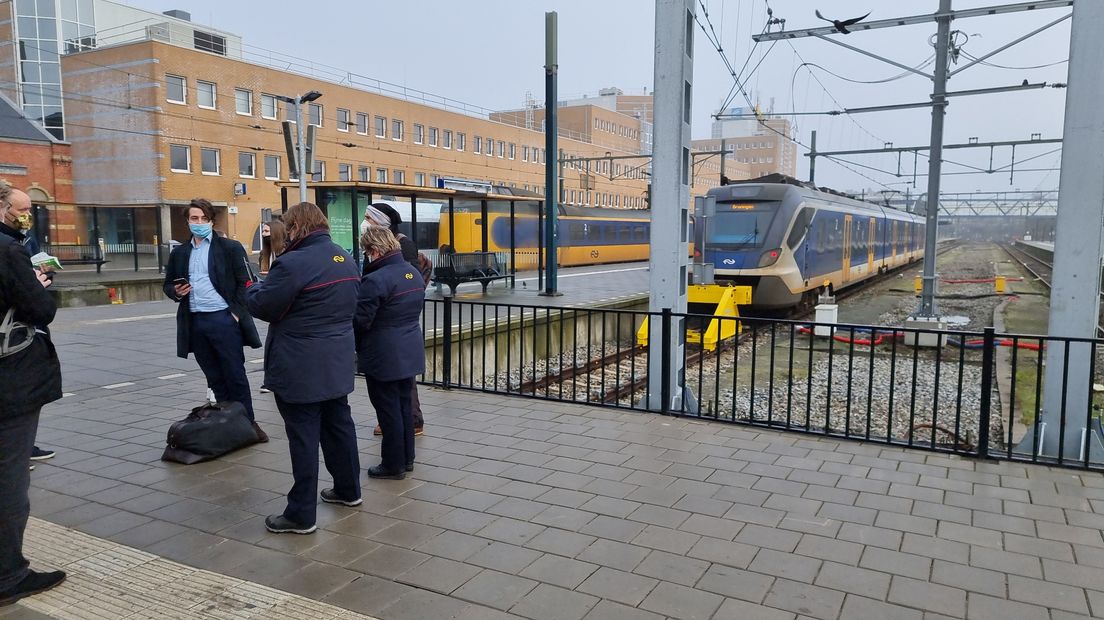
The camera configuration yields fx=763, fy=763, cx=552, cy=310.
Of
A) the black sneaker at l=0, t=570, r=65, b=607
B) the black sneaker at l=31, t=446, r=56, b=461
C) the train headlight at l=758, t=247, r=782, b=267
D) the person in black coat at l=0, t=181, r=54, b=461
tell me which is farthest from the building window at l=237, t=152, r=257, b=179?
the black sneaker at l=0, t=570, r=65, b=607

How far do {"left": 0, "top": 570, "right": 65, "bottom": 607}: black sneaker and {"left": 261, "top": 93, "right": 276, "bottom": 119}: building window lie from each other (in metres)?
41.0

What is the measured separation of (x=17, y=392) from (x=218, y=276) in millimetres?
2319

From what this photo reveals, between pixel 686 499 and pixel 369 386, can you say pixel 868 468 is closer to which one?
pixel 686 499

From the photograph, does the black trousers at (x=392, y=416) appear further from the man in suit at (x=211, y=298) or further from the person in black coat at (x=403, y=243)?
the man in suit at (x=211, y=298)

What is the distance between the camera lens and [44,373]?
363 centimetres

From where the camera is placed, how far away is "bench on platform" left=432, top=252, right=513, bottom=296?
729 inches

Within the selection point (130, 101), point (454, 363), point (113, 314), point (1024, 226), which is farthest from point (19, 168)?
point (1024, 226)

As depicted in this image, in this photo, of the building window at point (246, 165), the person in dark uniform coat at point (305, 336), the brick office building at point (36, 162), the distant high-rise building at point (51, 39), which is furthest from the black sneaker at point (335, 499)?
the distant high-rise building at point (51, 39)

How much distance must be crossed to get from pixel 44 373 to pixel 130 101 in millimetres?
38195

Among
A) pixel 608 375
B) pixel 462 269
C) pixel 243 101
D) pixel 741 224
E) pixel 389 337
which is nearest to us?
pixel 389 337

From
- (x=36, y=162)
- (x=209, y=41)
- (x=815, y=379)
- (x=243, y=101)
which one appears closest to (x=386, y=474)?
(x=815, y=379)

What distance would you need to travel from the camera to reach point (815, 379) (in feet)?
37.4

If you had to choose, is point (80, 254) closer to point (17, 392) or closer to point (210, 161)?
point (210, 161)

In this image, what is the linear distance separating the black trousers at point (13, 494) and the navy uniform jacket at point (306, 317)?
1.15 m
